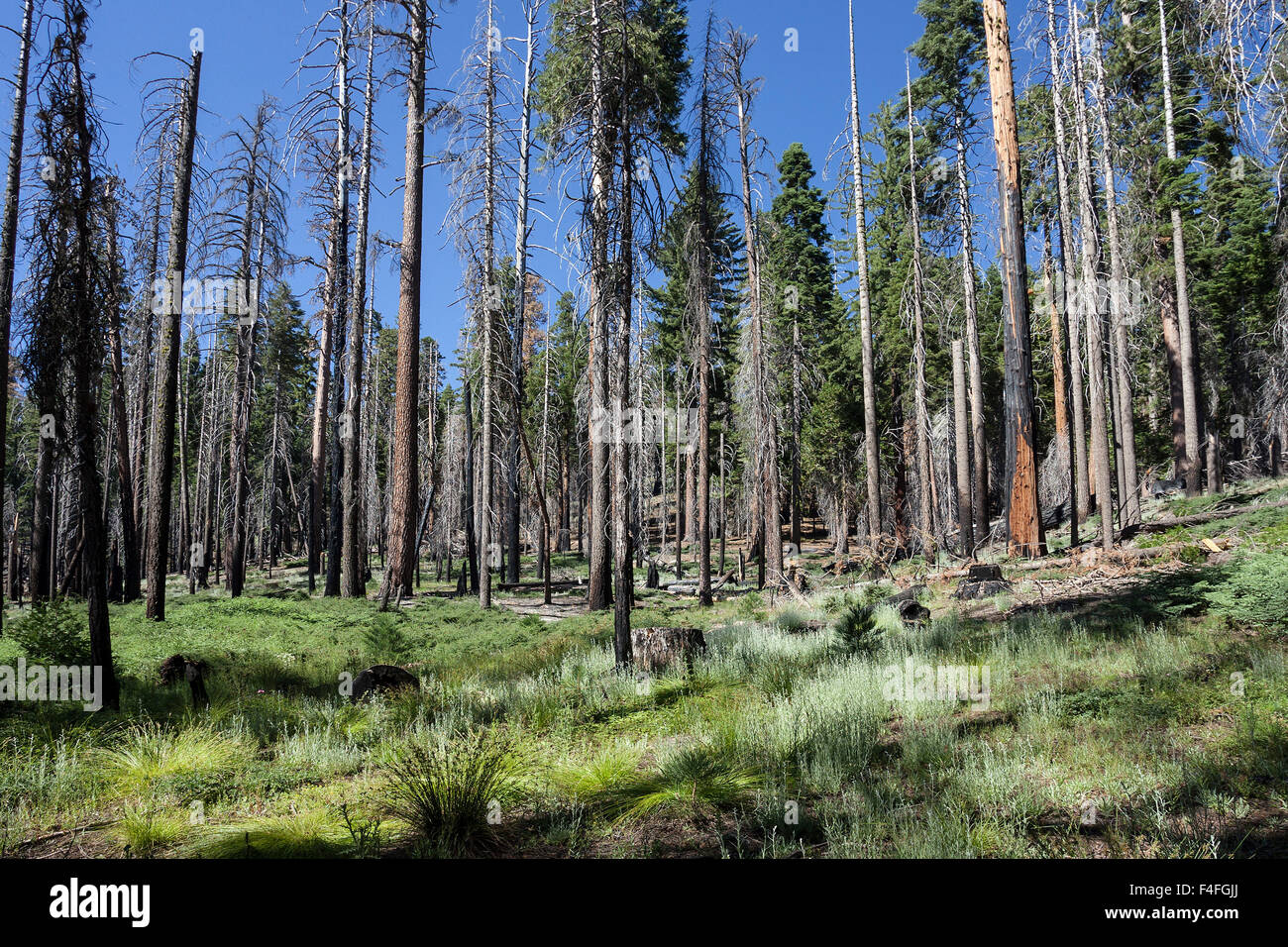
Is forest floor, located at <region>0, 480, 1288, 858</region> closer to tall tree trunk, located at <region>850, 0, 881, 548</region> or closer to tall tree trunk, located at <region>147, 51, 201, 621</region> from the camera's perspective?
tall tree trunk, located at <region>147, 51, 201, 621</region>

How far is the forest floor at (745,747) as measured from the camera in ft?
12.4

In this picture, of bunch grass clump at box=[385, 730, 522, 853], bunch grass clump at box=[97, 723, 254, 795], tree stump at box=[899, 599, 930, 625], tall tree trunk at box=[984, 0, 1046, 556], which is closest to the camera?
bunch grass clump at box=[385, 730, 522, 853]

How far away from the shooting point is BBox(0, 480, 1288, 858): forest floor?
3.76 meters

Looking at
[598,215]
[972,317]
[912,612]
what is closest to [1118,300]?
[972,317]

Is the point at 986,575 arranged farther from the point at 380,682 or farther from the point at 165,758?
the point at 165,758

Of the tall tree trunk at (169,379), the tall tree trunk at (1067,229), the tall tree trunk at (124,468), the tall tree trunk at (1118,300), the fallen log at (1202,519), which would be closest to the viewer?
the fallen log at (1202,519)

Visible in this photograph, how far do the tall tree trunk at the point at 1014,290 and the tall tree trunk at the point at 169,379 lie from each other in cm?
1708

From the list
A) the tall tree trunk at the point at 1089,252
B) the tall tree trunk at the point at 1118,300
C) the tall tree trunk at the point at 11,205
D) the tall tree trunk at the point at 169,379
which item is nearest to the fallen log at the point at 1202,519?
the tall tree trunk at the point at 1089,252

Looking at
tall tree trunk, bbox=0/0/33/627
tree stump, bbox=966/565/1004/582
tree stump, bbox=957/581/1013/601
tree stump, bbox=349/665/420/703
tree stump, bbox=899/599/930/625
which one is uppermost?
tall tree trunk, bbox=0/0/33/627

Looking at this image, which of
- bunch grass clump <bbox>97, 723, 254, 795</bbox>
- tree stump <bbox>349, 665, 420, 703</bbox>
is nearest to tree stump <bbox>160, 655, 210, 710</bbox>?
bunch grass clump <bbox>97, 723, 254, 795</bbox>

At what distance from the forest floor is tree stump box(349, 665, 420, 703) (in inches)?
12.1

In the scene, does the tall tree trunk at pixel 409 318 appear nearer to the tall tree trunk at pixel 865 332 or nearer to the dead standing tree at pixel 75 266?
the dead standing tree at pixel 75 266

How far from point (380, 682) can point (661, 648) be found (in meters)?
3.56
